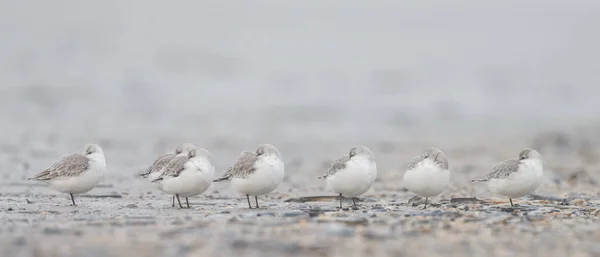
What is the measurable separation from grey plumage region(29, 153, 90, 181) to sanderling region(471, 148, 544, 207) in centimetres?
485

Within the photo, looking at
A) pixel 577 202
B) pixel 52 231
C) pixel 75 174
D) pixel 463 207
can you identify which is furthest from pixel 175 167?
pixel 577 202

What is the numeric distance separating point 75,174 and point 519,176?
5.14m

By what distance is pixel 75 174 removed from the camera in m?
11.2

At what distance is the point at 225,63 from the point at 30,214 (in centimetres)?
2996

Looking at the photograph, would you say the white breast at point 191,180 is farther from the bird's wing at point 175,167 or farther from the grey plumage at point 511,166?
the grey plumage at point 511,166

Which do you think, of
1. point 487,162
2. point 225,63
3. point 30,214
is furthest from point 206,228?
point 225,63

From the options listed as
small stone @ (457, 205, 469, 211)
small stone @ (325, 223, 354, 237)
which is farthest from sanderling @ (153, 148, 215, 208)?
small stone @ (325, 223, 354, 237)

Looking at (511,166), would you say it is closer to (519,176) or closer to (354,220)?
(519,176)

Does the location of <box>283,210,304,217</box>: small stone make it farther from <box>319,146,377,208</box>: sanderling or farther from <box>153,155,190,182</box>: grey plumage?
<box>153,155,190,182</box>: grey plumage

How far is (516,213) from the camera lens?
977 centimetres

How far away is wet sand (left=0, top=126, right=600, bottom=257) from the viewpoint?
7223 millimetres

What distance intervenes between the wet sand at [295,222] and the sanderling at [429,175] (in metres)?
0.23

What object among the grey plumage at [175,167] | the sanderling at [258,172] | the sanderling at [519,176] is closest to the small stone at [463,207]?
the sanderling at [519,176]

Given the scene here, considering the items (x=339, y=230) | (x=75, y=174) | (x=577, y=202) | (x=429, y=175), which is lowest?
(x=339, y=230)
